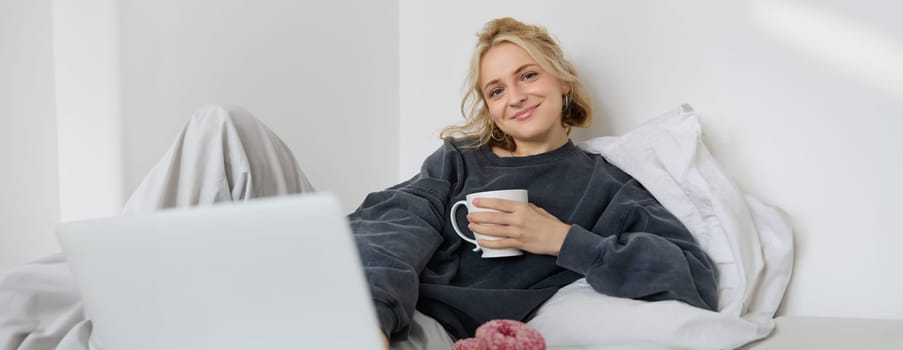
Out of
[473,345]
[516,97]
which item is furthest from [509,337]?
[516,97]

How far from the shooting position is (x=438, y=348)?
1.09m

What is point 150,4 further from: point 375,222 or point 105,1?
point 375,222

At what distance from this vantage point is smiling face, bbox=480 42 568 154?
1.48 metres

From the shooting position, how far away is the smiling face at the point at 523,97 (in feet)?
4.84

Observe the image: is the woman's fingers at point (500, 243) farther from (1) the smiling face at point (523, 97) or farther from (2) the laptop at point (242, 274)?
(2) the laptop at point (242, 274)

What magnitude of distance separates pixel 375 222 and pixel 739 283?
0.60 metres

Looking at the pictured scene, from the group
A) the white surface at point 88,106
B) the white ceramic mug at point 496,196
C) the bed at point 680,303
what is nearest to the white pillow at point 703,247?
the bed at point 680,303

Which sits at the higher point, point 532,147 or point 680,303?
point 532,147

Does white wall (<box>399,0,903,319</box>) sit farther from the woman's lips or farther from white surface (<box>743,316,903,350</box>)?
the woman's lips

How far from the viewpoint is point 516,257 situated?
4.31ft

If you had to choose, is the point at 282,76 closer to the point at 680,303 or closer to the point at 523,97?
the point at 523,97

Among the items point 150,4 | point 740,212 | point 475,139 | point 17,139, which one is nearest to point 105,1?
point 150,4

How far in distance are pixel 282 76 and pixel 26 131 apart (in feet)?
2.20

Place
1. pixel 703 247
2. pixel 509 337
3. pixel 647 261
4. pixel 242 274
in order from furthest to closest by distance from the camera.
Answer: pixel 703 247 < pixel 647 261 < pixel 509 337 < pixel 242 274
